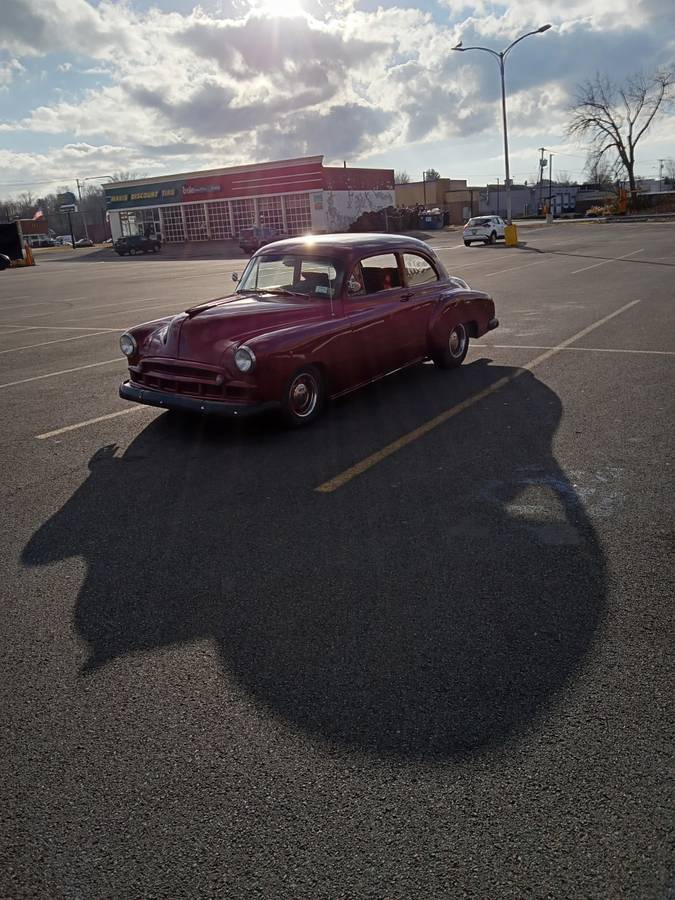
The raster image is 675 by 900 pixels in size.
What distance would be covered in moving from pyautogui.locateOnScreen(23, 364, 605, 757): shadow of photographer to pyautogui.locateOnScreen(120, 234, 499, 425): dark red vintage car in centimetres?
49

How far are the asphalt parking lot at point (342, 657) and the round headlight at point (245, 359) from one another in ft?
2.23

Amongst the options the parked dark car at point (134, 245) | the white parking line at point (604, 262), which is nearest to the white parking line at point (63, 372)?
the white parking line at point (604, 262)

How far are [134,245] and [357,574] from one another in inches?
2223

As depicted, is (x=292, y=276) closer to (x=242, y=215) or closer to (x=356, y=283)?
(x=356, y=283)

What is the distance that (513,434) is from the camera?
6348 mm

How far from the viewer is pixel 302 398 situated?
6688 millimetres

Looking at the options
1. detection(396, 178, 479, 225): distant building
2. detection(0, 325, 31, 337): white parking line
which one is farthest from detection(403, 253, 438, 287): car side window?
detection(396, 178, 479, 225): distant building

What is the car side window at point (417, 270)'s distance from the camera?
26.5 ft

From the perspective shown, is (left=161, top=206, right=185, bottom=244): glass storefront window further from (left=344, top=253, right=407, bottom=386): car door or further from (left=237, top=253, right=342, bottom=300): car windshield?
(left=344, top=253, right=407, bottom=386): car door

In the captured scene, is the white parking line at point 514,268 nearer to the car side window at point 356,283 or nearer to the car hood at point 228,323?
the car side window at point 356,283

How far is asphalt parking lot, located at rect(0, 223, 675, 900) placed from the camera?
7.53 feet

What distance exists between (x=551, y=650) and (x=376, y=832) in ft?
4.11

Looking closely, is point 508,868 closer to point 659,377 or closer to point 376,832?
point 376,832

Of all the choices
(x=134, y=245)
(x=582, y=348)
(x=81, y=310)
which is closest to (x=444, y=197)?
(x=134, y=245)
